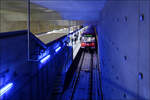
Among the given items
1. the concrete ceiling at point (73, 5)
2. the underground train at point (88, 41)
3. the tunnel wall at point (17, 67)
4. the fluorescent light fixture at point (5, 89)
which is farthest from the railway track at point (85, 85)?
the underground train at point (88, 41)

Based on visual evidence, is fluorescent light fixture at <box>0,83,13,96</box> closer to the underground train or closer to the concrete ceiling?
the concrete ceiling

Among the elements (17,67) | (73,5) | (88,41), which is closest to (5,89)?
(17,67)

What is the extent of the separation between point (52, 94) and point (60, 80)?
1108 millimetres

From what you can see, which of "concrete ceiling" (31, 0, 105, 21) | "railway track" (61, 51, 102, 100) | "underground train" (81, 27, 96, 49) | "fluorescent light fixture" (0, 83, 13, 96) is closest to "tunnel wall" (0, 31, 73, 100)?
"fluorescent light fixture" (0, 83, 13, 96)

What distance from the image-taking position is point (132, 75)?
1.36m

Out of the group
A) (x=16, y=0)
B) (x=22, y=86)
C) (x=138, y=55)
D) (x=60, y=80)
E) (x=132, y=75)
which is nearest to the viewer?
(x=138, y=55)

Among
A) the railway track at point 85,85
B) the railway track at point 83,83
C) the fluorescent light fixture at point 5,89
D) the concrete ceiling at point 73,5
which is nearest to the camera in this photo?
the fluorescent light fixture at point 5,89

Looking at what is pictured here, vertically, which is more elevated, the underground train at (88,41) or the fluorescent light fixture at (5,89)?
the underground train at (88,41)

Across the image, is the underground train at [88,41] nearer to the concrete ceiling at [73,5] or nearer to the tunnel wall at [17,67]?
the concrete ceiling at [73,5]

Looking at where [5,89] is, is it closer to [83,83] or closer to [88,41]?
[83,83]

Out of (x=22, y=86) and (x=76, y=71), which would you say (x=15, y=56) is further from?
(x=76, y=71)

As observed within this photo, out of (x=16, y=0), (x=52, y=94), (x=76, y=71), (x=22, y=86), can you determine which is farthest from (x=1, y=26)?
(x=76, y=71)

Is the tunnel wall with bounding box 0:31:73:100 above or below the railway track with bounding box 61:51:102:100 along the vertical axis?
above

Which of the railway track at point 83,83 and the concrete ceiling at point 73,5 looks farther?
the railway track at point 83,83
